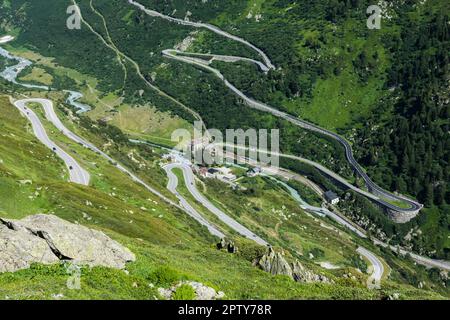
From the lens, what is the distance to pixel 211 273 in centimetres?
4547

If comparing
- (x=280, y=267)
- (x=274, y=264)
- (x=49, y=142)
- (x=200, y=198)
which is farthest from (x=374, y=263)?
(x=280, y=267)

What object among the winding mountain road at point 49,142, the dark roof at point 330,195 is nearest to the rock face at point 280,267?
the winding mountain road at point 49,142

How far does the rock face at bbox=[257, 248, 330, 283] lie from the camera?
167ft

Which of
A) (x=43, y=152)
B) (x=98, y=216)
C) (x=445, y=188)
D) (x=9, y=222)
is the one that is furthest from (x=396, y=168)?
(x=9, y=222)

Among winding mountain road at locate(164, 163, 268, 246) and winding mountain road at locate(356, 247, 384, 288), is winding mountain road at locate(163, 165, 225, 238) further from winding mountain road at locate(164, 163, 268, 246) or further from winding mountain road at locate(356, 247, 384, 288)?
winding mountain road at locate(356, 247, 384, 288)

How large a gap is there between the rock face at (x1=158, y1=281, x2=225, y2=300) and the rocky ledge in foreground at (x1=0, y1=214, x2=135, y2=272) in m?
4.99

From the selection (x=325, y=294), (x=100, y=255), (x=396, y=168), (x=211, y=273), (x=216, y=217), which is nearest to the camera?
(x=100, y=255)

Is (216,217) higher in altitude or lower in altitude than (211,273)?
lower

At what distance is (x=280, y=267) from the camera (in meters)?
51.0

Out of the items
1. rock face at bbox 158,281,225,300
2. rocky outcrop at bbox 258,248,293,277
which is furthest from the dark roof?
rock face at bbox 158,281,225,300

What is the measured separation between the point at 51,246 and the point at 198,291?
448 inches
